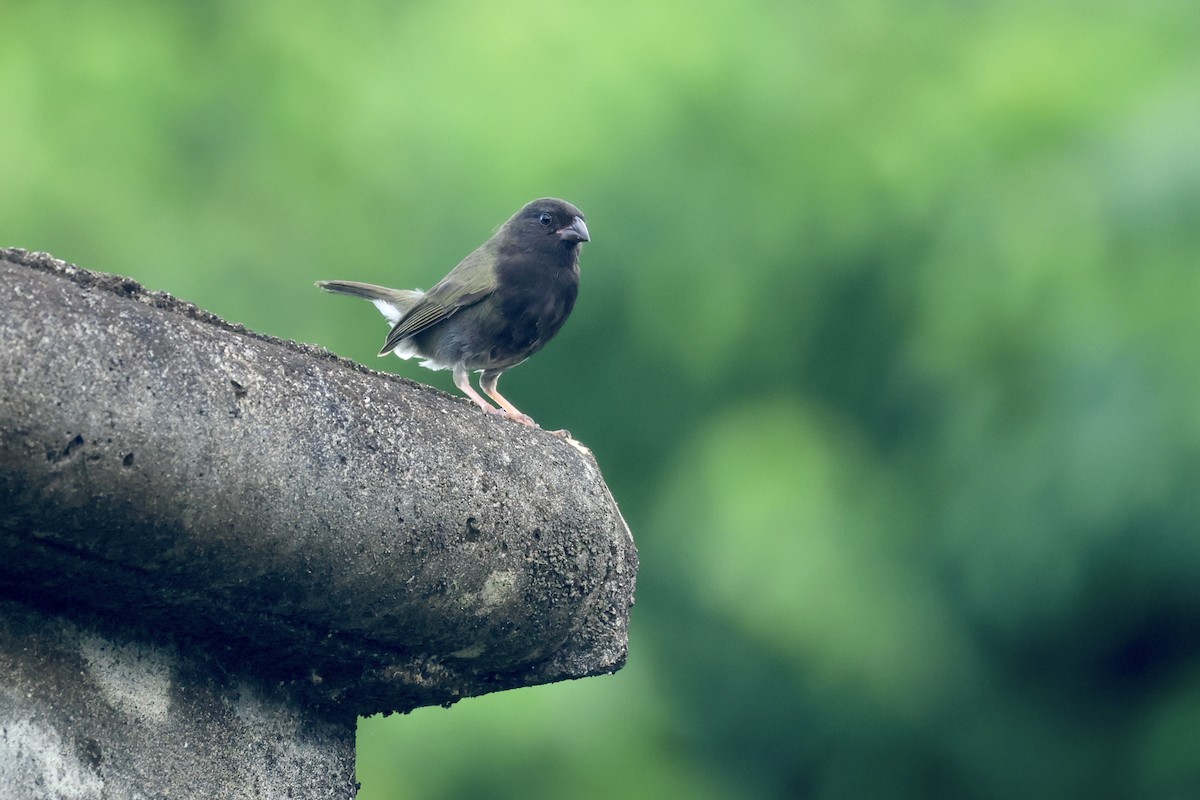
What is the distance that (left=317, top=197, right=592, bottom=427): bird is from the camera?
4512 millimetres

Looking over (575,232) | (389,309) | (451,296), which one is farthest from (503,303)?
(389,309)

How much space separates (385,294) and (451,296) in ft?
3.52

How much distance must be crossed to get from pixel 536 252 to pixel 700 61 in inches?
117

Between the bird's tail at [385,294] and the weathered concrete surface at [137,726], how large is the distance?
11.8 feet

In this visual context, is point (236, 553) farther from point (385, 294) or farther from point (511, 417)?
point (385, 294)

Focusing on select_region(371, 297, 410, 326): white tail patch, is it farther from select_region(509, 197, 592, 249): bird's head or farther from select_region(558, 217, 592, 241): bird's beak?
select_region(558, 217, 592, 241): bird's beak

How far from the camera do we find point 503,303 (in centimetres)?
451

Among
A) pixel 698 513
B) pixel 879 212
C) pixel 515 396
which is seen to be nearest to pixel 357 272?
pixel 515 396

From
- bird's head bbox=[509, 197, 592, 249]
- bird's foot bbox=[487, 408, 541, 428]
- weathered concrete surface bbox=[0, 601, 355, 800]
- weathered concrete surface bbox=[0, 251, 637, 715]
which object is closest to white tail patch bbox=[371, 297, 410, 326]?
bird's head bbox=[509, 197, 592, 249]

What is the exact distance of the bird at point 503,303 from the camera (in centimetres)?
451

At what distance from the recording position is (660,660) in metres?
6.79

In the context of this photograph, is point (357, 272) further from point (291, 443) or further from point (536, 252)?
point (291, 443)

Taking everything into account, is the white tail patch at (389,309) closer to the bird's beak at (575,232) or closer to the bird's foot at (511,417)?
the bird's beak at (575,232)

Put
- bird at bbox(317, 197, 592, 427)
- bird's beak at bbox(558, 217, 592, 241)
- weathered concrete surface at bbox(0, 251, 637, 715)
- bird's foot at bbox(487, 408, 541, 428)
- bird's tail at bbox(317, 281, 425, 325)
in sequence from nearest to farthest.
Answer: weathered concrete surface at bbox(0, 251, 637, 715) → bird's foot at bbox(487, 408, 541, 428) → bird at bbox(317, 197, 592, 427) → bird's beak at bbox(558, 217, 592, 241) → bird's tail at bbox(317, 281, 425, 325)
